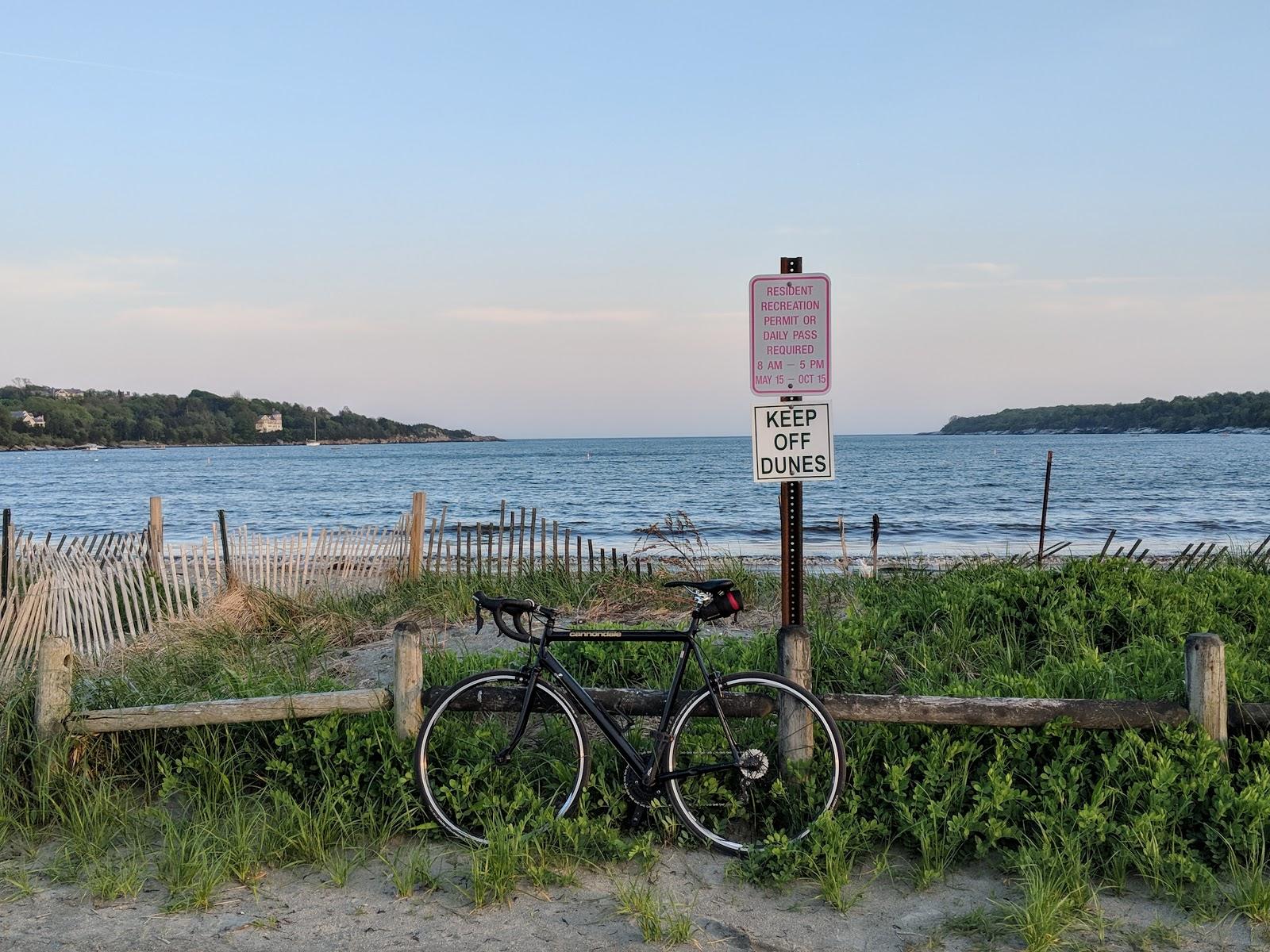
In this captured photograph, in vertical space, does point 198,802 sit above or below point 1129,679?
below

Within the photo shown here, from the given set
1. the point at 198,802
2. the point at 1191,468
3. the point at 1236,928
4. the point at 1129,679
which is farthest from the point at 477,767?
the point at 1191,468

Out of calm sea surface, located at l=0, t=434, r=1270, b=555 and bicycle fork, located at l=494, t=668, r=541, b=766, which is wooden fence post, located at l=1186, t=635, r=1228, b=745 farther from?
calm sea surface, located at l=0, t=434, r=1270, b=555

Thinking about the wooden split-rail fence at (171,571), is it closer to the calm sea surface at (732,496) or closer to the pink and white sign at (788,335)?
the pink and white sign at (788,335)

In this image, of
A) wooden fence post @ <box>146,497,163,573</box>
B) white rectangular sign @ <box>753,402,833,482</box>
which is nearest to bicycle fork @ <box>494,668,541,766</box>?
white rectangular sign @ <box>753,402,833,482</box>

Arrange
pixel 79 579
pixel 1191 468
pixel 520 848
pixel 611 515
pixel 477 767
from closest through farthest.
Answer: pixel 520 848, pixel 477 767, pixel 79 579, pixel 611 515, pixel 1191 468

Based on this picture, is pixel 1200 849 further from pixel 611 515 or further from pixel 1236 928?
pixel 611 515

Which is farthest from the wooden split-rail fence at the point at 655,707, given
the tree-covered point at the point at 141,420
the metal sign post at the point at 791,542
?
the tree-covered point at the point at 141,420

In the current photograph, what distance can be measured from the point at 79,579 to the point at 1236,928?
965cm

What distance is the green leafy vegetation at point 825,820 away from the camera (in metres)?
4.34

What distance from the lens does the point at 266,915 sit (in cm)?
422

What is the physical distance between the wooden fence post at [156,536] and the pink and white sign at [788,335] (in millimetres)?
9138

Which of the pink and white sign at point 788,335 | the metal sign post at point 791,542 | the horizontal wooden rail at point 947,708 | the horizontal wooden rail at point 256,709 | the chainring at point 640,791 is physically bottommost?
the chainring at point 640,791

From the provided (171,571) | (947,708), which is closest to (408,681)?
(947,708)

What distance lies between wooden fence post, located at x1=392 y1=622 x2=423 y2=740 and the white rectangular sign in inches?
88.0
